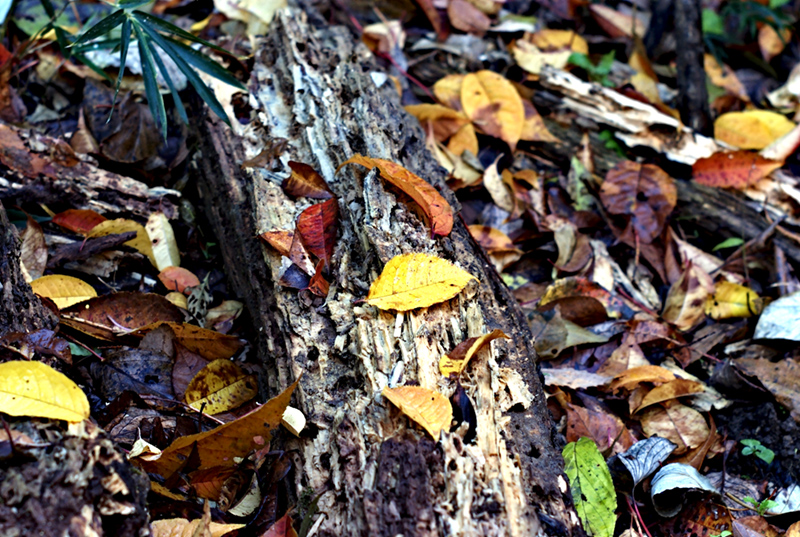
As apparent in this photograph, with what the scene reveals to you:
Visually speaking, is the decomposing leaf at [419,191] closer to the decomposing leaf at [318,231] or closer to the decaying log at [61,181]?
the decomposing leaf at [318,231]

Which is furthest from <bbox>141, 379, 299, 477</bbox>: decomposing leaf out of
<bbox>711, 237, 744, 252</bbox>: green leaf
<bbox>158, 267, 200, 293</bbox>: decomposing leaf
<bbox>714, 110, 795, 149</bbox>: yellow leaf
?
<bbox>714, 110, 795, 149</bbox>: yellow leaf

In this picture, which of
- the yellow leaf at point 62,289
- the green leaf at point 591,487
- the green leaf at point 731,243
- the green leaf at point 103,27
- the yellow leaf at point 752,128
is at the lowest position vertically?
the green leaf at point 731,243

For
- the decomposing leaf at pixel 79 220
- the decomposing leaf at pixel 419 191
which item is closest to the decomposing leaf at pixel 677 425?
the decomposing leaf at pixel 419 191

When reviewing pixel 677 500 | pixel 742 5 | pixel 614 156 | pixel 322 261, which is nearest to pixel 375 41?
pixel 614 156

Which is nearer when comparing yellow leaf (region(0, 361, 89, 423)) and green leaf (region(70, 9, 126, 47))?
yellow leaf (region(0, 361, 89, 423))

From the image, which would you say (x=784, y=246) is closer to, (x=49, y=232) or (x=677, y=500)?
(x=677, y=500)

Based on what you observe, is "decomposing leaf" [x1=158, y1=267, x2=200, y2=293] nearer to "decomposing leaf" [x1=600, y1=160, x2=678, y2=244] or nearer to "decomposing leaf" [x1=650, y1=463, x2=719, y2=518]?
"decomposing leaf" [x1=650, y1=463, x2=719, y2=518]
